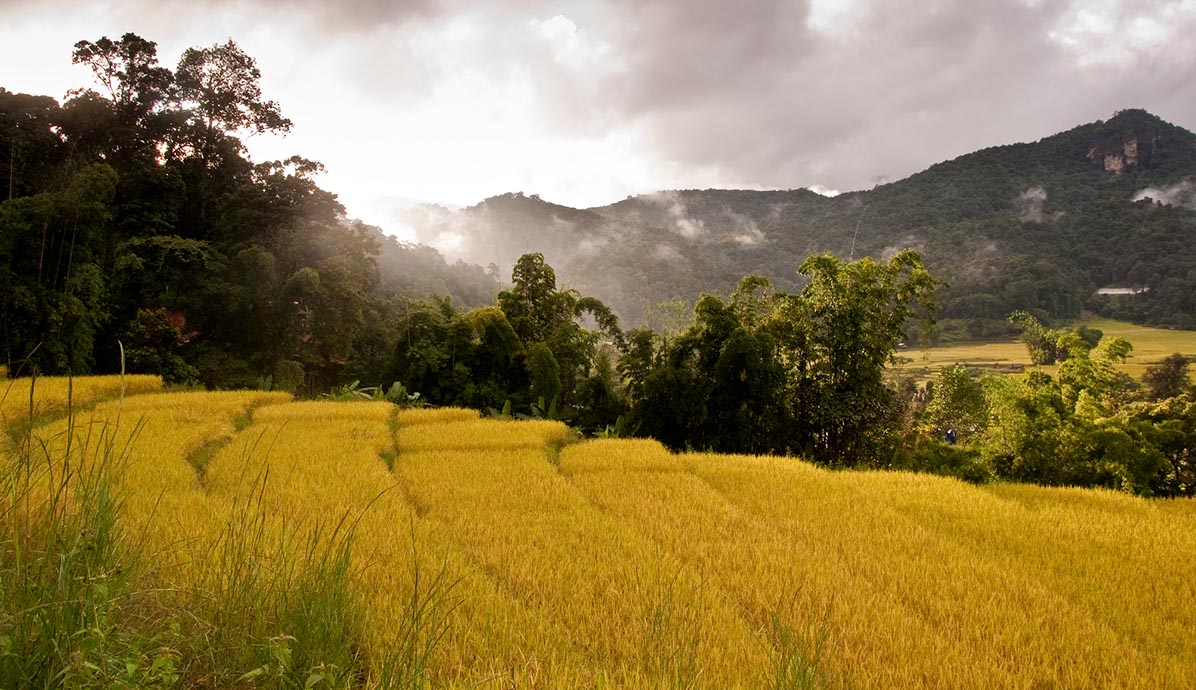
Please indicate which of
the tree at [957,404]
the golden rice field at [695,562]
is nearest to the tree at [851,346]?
the tree at [957,404]

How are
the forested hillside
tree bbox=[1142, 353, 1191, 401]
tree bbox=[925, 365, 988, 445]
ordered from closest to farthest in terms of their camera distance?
the forested hillside < tree bbox=[925, 365, 988, 445] < tree bbox=[1142, 353, 1191, 401]

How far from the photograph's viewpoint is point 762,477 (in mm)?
5727

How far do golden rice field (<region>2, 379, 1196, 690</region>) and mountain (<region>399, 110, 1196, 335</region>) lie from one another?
4744 cm

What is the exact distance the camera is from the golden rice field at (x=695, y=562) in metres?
2.26

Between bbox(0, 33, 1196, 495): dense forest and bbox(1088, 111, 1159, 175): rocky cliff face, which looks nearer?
bbox(0, 33, 1196, 495): dense forest

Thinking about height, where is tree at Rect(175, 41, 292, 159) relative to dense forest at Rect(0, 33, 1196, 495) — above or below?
above

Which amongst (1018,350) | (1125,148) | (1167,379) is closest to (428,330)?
(1167,379)

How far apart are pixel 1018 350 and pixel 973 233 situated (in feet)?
119

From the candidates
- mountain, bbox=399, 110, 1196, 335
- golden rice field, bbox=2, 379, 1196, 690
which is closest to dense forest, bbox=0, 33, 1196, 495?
golden rice field, bbox=2, 379, 1196, 690

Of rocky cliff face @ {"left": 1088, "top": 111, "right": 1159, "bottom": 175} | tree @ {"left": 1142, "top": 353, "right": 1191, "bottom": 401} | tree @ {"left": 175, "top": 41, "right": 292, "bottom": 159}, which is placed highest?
rocky cliff face @ {"left": 1088, "top": 111, "right": 1159, "bottom": 175}

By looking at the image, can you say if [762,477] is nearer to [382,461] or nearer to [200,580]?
[382,461]

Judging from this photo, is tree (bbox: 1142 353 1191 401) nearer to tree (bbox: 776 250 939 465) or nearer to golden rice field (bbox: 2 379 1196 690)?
tree (bbox: 776 250 939 465)

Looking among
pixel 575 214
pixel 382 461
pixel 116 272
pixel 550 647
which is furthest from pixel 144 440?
pixel 575 214

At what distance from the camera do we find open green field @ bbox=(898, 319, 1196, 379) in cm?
5006
